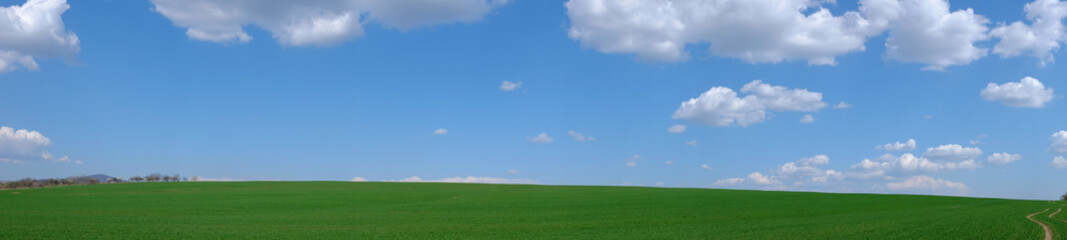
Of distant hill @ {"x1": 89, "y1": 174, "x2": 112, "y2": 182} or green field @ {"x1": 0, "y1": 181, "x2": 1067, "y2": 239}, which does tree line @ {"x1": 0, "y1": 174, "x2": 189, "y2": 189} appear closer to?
distant hill @ {"x1": 89, "y1": 174, "x2": 112, "y2": 182}

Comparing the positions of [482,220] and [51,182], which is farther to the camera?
[51,182]

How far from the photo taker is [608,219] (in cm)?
3105

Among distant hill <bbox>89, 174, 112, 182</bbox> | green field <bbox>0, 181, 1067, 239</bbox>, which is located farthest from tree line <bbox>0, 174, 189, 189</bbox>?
green field <bbox>0, 181, 1067, 239</bbox>

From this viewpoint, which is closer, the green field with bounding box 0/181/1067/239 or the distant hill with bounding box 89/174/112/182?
the green field with bounding box 0/181/1067/239

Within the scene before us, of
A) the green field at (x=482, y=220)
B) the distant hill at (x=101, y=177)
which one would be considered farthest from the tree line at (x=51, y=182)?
the green field at (x=482, y=220)

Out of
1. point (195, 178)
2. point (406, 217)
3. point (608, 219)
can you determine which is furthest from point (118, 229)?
point (195, 178)

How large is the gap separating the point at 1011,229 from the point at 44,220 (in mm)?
41904

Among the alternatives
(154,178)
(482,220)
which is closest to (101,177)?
(154,178)

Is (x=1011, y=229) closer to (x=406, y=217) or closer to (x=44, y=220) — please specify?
(x=406, y=217)

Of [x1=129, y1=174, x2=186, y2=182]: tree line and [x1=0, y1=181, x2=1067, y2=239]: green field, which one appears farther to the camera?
[x1=129, y1=174, x2=186, y2=182]: tree line

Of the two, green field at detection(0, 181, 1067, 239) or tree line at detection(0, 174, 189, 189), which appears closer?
green field at detection(0, 181, 1067, 239)

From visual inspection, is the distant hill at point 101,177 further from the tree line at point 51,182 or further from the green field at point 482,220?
the green field at point 482,220

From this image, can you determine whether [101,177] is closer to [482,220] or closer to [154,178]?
[154,178]

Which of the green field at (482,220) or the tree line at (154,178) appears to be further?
the tree line at (154,178)
